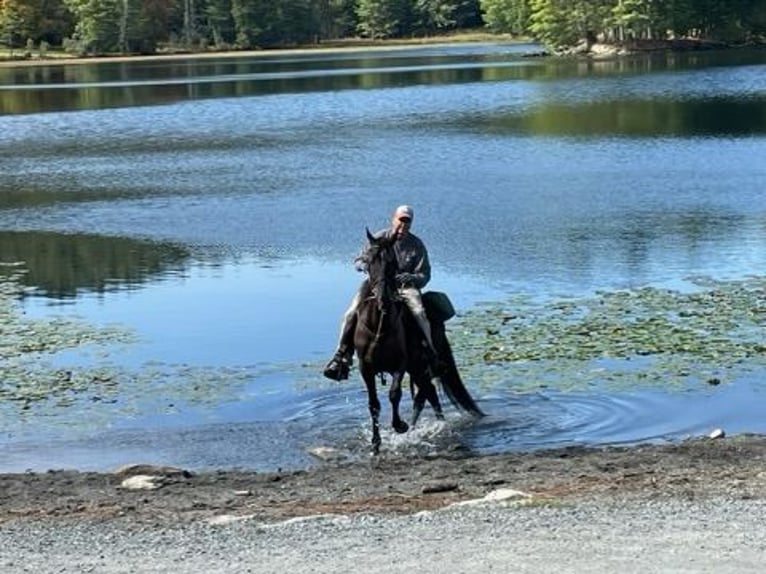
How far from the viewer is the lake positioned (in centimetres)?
1661

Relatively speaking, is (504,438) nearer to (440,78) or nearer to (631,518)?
(631,518)

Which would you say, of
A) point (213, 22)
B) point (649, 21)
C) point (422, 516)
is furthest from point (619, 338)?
point (213, 22)

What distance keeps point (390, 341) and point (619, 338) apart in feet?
17.7

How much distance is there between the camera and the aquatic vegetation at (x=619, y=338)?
18.1m

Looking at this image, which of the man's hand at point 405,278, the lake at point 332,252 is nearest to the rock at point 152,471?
the lake at point 332,252

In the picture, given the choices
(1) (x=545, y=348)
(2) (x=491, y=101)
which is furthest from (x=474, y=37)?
(1) (x=545, y=348)

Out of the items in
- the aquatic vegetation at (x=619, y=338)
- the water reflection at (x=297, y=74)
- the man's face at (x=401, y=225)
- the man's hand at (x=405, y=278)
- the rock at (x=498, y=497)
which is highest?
the water reflection at (x=297, y=74)

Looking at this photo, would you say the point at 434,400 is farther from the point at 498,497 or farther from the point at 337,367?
the point at 498,497

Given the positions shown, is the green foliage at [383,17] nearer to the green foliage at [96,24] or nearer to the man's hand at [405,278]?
the green foliage at [96,24]

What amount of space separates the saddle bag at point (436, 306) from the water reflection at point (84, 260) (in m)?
11.1

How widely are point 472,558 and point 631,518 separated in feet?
5.45

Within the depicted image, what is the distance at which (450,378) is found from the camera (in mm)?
16375

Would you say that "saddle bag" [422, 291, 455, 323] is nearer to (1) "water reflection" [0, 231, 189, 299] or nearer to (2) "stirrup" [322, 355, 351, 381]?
(2) "stirrup" [322, 355, 351, 381]

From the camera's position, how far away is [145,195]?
41.5 m
